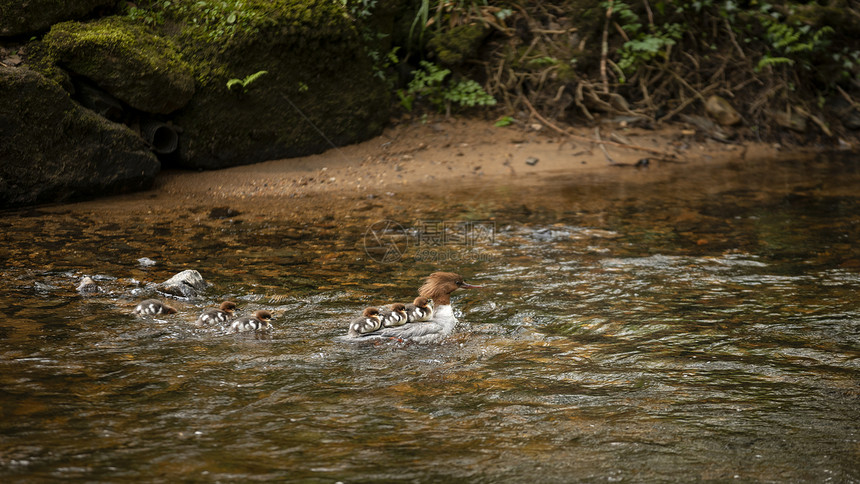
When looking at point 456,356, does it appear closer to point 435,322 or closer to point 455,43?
point 435,322

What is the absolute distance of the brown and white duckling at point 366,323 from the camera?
6234 mm

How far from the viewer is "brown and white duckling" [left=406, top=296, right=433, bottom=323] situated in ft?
22.2

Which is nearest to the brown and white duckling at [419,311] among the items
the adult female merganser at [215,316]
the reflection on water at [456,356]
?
the reflection on water at [456,356]

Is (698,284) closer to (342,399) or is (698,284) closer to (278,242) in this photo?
(342,399)

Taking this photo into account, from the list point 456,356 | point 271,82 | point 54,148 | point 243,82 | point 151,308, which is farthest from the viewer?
point 271,82

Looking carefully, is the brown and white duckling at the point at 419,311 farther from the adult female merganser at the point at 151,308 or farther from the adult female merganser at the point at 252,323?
the adult female merganser at the point at 151,308

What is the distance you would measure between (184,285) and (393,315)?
2.30 m

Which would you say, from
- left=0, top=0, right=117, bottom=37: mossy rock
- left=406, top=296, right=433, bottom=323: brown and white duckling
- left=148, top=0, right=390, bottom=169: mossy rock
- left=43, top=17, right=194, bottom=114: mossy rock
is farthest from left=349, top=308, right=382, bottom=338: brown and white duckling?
left=0, top=0, right=117, bottom=37: mossy rock

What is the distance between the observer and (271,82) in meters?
12.4

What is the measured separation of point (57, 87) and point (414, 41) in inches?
268

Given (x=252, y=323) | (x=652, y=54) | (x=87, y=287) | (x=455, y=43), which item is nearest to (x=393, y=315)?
(x=252, y=323)

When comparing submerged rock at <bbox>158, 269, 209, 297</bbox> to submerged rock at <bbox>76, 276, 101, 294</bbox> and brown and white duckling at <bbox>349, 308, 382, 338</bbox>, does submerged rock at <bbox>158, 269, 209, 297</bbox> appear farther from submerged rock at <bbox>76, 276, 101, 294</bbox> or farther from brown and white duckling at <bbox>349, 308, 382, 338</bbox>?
brown and white duckling at <bbox>349, 308, 382, 338</bbox>

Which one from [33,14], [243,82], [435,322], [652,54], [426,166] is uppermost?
[33,14]

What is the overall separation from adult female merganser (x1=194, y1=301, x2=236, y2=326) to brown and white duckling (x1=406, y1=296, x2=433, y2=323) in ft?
5.29
